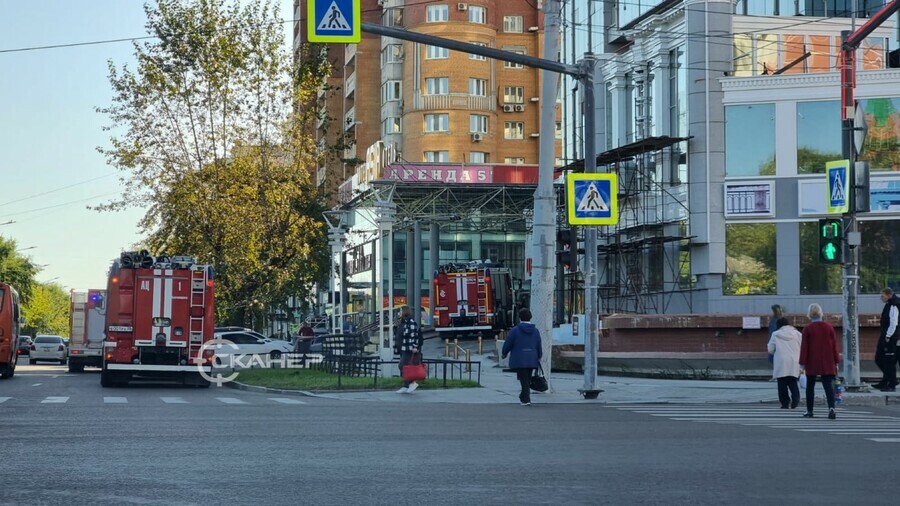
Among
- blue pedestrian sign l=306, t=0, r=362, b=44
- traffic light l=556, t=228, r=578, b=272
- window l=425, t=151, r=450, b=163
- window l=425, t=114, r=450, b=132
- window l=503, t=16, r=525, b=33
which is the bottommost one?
traffic light l=556, t=228, r=578, b=272

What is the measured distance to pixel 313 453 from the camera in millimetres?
12930

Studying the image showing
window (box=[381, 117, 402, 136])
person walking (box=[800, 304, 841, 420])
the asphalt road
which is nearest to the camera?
the asphalt road

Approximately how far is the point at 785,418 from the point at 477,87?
209 ft

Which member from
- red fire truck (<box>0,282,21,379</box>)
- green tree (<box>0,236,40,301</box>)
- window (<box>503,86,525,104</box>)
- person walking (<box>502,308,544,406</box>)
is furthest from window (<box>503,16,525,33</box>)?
person walking (<box>502,308,544,406</box>)

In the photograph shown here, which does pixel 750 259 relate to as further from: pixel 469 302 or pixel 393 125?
pixel 393 125

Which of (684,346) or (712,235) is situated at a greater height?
(712,235)

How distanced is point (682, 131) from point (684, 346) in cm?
1310

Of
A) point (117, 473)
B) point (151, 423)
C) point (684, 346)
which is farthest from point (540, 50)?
point (117, 473)

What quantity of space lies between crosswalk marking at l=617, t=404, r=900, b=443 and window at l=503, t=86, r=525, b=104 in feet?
206

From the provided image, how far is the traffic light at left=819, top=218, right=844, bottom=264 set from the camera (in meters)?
23.5

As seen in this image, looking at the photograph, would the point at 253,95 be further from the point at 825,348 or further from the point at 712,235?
the point at 825,348

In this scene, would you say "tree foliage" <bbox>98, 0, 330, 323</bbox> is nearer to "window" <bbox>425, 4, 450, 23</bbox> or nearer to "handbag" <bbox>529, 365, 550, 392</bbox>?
"handbag" <bbox>529, 365, 550, 392</bbox>

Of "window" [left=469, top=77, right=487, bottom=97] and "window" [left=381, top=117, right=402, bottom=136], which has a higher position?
"window" [left=469, top=77, right=487, bottom=97]

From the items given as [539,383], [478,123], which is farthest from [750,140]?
[478,123]
